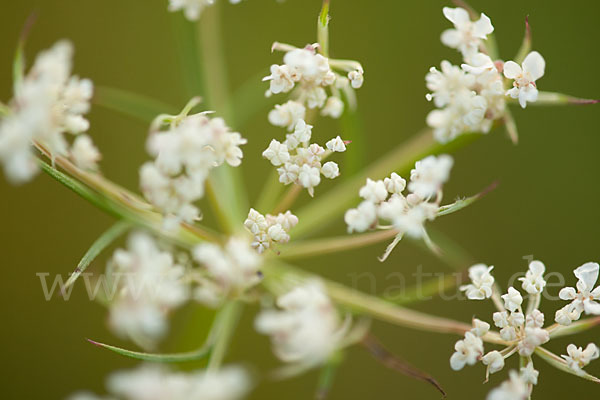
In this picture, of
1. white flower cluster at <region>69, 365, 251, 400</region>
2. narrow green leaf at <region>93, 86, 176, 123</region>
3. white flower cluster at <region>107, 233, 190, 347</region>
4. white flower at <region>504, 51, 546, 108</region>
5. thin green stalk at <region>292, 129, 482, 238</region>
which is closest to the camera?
white flower cluster at <region>69, 365, 251, 400</region>

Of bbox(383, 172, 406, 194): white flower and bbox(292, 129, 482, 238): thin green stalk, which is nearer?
bbox(383, 172, 406, 194): white flower

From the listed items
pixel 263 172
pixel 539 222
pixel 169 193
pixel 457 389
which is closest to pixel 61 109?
pixel 169 193

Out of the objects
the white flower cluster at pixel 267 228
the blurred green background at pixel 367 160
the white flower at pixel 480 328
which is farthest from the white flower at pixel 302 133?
the blurred green background at pixel 367 160

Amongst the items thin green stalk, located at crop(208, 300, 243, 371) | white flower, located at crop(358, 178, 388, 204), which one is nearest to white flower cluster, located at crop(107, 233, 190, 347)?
thin green stalk, located at crop(208, 300, 243, 371)

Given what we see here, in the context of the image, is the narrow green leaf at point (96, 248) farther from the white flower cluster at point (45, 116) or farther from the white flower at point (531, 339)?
the white flower at point (531, 339)

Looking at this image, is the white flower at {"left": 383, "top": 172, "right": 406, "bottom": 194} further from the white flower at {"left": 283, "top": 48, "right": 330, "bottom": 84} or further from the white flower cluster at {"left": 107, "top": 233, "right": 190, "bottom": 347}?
the white flower cluster at {"left": 107, "top": 233, "right": 190, "bottom": 347}

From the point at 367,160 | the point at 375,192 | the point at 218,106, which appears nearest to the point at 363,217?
the point at 375,192

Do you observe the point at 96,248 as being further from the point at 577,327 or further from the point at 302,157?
the point at 577,327
